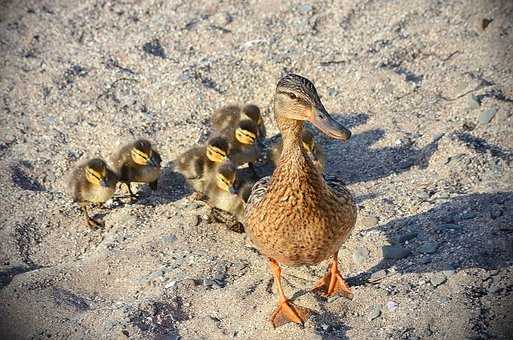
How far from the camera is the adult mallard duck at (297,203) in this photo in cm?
397

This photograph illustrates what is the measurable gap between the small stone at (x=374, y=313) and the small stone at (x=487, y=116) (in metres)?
2.20

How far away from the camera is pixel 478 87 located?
20.5ft

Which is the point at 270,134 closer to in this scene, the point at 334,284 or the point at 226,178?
the point at 226,178

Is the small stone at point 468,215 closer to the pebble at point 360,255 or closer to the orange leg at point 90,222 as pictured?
the pebble at point 360,255

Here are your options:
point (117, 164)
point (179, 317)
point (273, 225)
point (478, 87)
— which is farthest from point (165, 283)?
point (478, 87)

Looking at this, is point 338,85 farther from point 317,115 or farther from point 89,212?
point 317,115

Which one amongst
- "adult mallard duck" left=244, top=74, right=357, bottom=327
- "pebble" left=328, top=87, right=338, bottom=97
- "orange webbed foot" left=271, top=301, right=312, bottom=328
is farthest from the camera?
"pebble" left=328, top=87, right=338, bottom=97

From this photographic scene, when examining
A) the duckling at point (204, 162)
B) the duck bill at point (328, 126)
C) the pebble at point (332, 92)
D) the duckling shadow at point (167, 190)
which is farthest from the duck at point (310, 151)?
the duck bill at point (328, 126)

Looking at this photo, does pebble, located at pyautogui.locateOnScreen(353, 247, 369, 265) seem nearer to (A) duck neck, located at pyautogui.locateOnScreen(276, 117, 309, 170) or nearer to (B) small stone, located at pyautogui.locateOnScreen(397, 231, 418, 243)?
(B) small stone, located at pyautogui.locateOnScreen(397, 231, 418, 243)

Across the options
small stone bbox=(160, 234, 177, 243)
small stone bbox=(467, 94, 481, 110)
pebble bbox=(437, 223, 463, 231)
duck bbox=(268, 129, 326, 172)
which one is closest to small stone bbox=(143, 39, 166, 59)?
duck bbox=(268, 129, 326, 172)

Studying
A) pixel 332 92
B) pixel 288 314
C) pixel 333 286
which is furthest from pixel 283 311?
pixel 332 92

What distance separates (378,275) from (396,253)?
8.8 inches

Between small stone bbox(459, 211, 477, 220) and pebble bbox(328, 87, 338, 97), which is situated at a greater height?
small stone bbox(459, 211, 477, 220)

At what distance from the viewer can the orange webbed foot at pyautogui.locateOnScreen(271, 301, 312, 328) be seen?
4.30 metres
